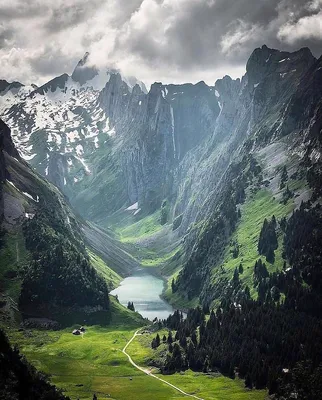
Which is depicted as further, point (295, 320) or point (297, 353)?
point (295, 320)

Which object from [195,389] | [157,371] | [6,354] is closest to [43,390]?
[6,354]

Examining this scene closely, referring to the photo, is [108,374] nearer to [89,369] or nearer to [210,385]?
[89,369]

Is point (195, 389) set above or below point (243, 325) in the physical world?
below

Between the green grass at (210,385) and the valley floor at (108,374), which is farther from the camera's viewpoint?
the valley floor at (108,374)

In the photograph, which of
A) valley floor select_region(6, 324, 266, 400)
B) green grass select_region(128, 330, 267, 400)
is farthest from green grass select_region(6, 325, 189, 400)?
green grass select_region(128, 330, 267, 400)

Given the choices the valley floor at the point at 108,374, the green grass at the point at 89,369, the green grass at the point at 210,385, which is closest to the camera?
the green grass at the point at 210,385

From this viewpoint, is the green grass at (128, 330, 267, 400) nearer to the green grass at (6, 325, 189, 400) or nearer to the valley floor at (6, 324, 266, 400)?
the valley floor at (6, 324, 266, 400)

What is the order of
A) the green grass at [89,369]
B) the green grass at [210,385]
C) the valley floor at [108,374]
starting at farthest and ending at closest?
1. the green grass at [89,369]
2. the valley floor at [108,374]
3. the green grass at [210,385]

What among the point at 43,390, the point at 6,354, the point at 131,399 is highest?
the point at 6,354

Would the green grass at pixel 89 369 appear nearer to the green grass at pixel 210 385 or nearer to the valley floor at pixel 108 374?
the valley floor at pixel 108 374

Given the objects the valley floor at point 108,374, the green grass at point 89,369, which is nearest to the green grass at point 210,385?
the valley floor at point 108,374

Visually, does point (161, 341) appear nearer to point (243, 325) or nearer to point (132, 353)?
point (132, 353)
